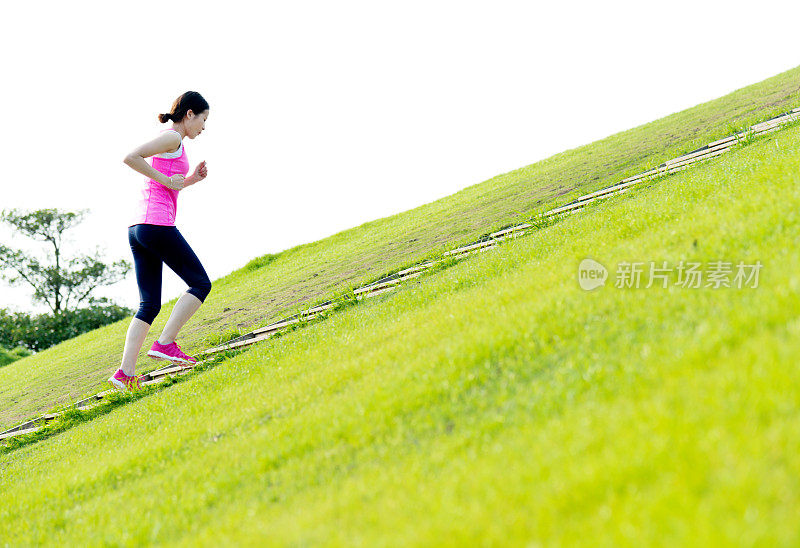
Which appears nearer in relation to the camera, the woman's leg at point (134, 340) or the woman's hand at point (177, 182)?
the woman's hand at point (177, 182)

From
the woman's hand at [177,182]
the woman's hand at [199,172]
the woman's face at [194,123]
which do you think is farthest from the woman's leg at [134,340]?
the woman's face at [194,123]

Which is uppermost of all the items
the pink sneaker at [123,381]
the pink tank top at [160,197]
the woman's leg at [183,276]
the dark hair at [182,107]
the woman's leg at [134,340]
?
the dark hair at [182,107]

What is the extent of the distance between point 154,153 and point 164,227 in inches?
34.0

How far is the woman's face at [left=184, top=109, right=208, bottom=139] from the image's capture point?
7.73m

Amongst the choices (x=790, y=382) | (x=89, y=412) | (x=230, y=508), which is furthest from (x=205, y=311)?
(x=790, y=382)

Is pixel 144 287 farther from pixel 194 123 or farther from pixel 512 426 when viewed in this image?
pixel 512 426

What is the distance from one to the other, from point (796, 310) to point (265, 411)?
3691 mm

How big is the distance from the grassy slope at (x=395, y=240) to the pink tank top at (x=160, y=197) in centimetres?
289

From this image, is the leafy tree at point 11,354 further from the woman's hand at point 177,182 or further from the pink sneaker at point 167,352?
the woman's hand at point 177,182

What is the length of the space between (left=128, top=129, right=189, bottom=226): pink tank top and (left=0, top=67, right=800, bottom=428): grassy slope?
2889 millimetres

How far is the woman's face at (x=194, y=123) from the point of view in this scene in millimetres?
7730

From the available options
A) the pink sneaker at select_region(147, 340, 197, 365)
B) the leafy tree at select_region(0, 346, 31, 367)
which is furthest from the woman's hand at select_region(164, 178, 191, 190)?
the leafy tree at select_region(0, 346, 31, 367)

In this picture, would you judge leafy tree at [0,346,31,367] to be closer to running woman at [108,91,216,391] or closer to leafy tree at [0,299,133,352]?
leafy tree at [0,299,133,352]

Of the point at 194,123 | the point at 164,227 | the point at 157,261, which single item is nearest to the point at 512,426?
the point at 164,227
